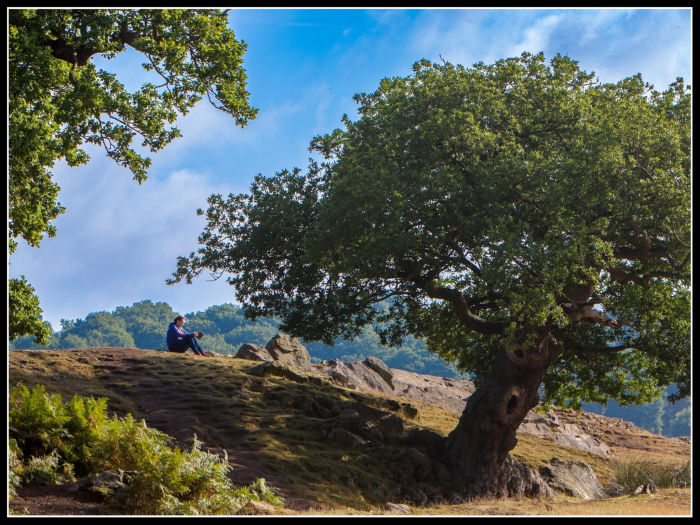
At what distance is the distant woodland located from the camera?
96.8m

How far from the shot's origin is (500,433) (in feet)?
49.7

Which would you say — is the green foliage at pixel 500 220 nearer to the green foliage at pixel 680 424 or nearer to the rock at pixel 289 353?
the rock at pixel 289 353

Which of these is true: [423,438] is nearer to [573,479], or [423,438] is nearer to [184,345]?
[573,479]

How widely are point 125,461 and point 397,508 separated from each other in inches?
216

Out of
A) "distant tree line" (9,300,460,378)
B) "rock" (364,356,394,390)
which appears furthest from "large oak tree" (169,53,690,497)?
"distant tree line" (9,300,460,378)

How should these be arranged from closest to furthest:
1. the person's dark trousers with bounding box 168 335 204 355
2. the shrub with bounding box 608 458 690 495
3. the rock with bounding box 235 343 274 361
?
the shrub with bounding box 608 458 690 495 < the person's dark trousers with bounding box 168 335 204 355 < the rock with bounding box 235 343 274 361

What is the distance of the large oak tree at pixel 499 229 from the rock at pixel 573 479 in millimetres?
1371

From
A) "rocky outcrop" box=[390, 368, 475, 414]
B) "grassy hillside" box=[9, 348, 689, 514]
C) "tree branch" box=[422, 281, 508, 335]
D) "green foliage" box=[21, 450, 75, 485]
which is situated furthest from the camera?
"rocky outcrop" box=[390, 368, 475, 414]

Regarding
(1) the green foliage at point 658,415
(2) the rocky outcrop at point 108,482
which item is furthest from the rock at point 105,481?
(1) the green foliage at point 658,415

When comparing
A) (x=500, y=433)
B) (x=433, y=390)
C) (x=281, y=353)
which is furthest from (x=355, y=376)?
(x=500, y=433)

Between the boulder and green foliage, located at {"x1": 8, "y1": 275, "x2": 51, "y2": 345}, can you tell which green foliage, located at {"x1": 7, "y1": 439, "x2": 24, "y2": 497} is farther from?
the boulder

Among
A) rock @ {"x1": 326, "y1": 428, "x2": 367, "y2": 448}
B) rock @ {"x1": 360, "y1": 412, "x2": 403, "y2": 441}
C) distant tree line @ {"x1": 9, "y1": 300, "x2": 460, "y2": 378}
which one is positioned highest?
distant tree line @ {"x1": 9, "y1": 300, "x2": 460, "y2": 378}

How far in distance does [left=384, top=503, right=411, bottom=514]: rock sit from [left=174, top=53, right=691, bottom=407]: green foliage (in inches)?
169

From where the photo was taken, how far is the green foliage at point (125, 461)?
26.2 feet
